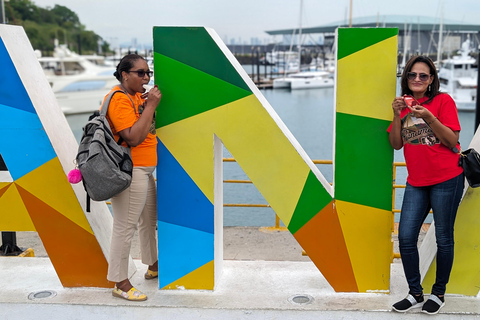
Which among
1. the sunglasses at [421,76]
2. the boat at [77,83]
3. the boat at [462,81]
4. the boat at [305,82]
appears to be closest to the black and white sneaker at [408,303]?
the sunglasses at [421,76]

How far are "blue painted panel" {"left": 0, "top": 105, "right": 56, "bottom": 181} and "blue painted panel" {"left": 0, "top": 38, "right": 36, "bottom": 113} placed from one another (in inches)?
1.6

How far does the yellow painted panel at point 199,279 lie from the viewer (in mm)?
3840

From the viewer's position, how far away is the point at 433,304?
3.47 m

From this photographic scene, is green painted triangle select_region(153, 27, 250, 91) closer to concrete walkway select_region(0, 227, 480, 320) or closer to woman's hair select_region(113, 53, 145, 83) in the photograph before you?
woman's hair select_region(113, 53, 145, 83)

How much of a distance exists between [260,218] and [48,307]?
782cm

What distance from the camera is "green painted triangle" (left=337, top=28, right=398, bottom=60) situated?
134 inches

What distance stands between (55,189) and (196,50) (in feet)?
4.86

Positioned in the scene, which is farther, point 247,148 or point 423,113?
point 247,148

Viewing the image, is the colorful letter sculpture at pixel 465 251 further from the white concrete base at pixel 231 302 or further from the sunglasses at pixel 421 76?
the sunglasses at pixel 421 76

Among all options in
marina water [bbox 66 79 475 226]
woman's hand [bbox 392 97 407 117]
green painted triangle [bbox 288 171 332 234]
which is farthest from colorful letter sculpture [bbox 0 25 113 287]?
woman's hand [bbox 392 97 407 117]

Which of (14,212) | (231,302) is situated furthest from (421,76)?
(14,212)

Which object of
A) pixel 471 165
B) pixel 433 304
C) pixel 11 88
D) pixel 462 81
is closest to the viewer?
pixel 471 165

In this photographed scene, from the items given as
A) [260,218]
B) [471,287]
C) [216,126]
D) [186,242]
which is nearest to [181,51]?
[216,126]

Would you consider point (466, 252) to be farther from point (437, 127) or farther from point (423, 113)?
point (423, 113)
